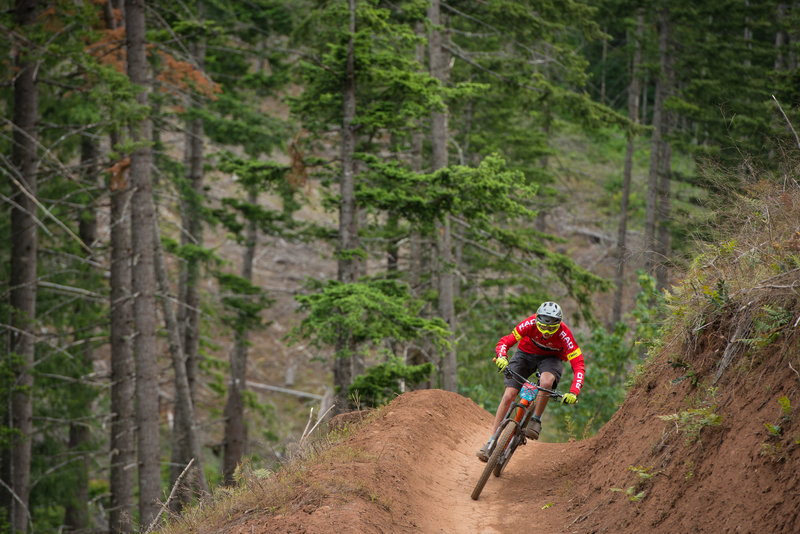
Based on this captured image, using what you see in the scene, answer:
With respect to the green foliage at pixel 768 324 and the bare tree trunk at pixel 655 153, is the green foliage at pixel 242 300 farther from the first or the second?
the bare tree trunk at pixel 655 153

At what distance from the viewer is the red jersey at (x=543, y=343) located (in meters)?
7.93

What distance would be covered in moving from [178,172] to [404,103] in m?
9.00

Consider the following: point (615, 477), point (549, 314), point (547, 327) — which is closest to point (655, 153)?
point (547, 327)

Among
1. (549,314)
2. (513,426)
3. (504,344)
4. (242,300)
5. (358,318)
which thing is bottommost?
(242,300)

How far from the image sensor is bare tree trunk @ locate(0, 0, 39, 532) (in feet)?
46.0

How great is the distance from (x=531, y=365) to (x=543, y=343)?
0.40 m

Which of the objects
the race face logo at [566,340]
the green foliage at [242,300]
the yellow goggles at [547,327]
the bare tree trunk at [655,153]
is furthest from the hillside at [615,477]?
the bare tree trunk at [655,153]

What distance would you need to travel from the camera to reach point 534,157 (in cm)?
2372

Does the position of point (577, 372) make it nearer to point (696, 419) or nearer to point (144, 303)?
point (696, 419)

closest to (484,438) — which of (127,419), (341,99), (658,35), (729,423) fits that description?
(729,423)

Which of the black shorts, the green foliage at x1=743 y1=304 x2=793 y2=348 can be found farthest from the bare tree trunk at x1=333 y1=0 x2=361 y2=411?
the green foliage at x1=743 y1=304 x2=793 y2=348

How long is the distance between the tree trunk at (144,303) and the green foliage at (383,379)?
4502mm

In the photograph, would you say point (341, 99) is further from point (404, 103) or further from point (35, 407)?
point (35, 407)

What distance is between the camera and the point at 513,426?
7578 millimetres
